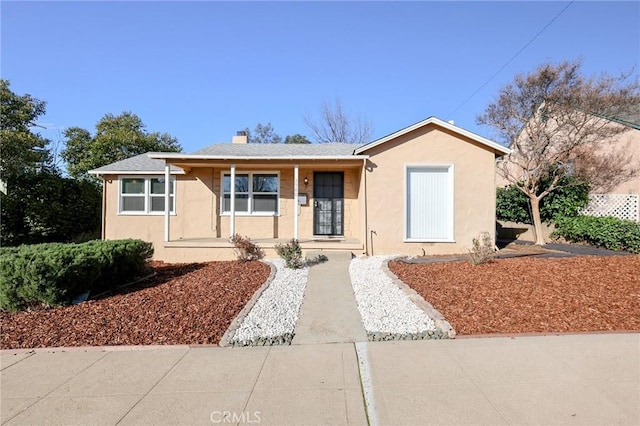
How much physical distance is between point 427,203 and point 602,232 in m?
5.38

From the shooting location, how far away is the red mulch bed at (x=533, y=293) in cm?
487

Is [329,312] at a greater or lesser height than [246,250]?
lesser

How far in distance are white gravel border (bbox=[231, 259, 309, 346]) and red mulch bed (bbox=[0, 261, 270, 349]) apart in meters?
0.29

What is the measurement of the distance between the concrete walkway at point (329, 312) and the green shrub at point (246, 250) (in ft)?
7.82

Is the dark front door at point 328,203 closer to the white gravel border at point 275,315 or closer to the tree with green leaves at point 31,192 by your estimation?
the white gravel border at point 275,315

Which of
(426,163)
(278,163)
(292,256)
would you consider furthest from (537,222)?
(278,163)

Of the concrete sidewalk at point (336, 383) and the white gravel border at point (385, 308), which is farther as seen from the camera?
the white gravel border at point (385, 308)

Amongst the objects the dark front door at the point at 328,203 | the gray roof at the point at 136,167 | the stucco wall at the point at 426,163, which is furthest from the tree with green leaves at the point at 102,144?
the stucco wall at the point at 426,163

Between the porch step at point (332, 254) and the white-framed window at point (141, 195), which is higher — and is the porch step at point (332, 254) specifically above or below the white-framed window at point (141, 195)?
below

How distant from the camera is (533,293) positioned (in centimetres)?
607

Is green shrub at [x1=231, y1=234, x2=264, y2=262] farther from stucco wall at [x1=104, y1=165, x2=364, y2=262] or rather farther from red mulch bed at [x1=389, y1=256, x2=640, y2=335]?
red mulch bed at [x1=389, y1=256, x2=640, y2=335]

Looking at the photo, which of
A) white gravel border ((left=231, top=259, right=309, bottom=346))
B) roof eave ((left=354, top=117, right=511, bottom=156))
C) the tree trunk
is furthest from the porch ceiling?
the tree trunk

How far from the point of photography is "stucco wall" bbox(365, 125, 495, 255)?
10.5 meters

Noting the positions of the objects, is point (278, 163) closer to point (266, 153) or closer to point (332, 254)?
point (266, 153)
